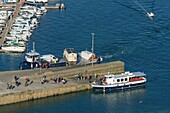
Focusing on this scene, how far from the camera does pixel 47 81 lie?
2874 inches

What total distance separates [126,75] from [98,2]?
135 ft

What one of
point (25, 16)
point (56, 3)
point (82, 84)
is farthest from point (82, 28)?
point (82, 84)

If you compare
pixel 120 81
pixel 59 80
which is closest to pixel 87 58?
pixel 120 81

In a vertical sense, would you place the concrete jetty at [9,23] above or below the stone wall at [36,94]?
Result: above

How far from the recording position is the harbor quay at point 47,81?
6925 cm

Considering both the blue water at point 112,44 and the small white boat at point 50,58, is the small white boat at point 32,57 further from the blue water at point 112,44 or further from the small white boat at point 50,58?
the blue water at point 112,44

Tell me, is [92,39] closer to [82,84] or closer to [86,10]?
[82,84]

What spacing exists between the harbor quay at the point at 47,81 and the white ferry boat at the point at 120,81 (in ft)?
4.67

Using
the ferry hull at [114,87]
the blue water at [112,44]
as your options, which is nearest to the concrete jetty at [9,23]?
the blue water at [112,44]

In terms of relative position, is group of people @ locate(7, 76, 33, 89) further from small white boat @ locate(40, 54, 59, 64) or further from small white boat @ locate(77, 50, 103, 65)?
small white boat @ locate(77, 50, 103, 65)

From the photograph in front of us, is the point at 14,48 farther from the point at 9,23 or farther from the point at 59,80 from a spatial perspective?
the point at 59,80

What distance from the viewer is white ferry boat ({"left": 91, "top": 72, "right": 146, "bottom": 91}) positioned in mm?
73125

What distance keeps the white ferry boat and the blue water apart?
788 mm

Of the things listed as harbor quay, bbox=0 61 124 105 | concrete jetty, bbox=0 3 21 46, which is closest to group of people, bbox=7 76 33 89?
harbor quay, bbox=0 61 124 105
